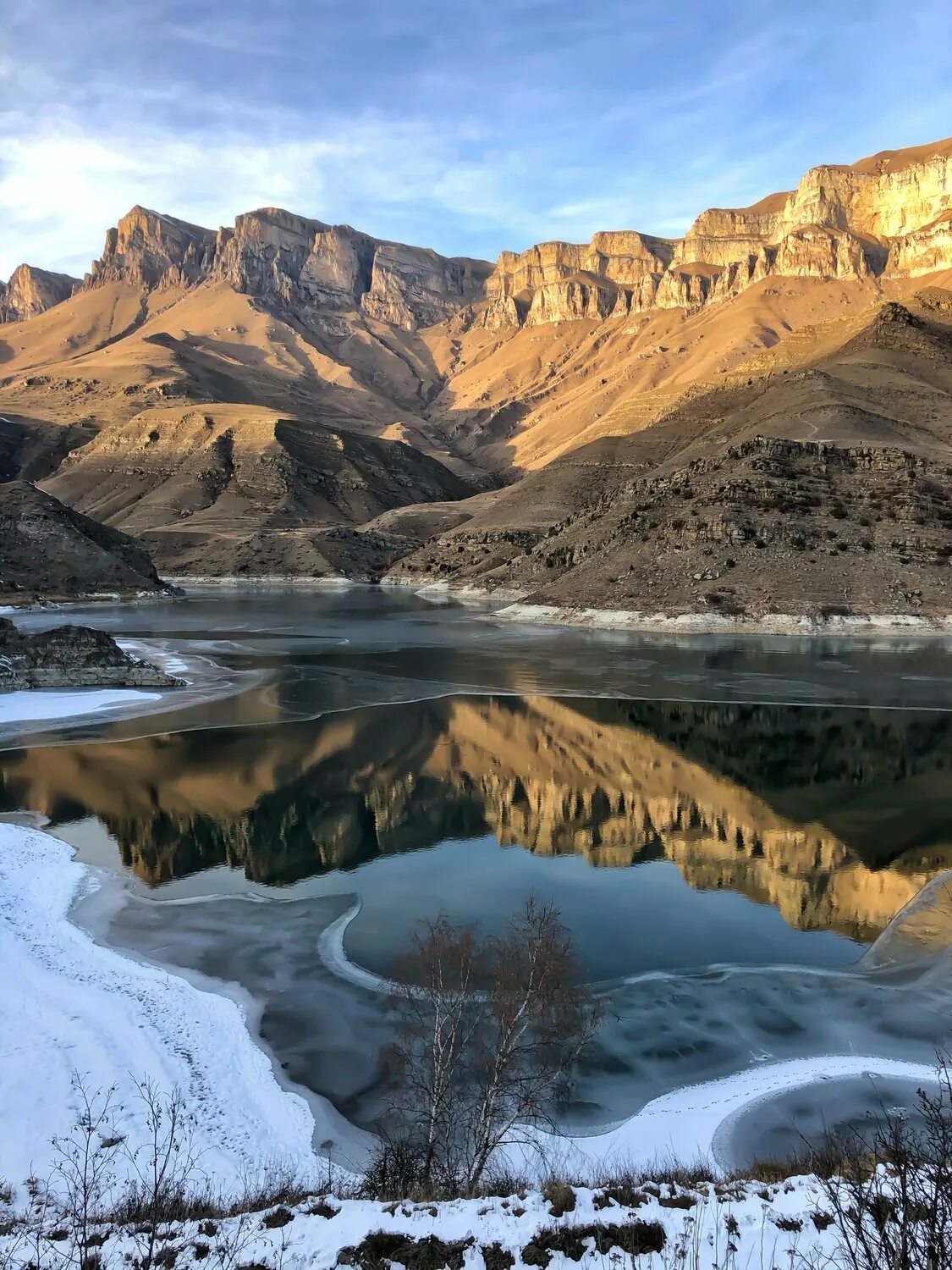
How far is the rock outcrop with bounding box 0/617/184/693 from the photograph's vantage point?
4988 cm

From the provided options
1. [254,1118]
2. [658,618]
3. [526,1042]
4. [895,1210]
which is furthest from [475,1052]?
[658,618]

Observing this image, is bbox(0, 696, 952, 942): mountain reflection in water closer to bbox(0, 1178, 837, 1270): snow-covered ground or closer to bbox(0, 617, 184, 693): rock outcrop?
bbox(0, 1178, 837, 1270): snow-covered ground

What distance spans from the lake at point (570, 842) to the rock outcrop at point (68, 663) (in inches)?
183

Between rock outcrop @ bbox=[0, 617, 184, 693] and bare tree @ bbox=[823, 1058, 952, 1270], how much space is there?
49819mm

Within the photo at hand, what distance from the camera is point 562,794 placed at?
30.2m

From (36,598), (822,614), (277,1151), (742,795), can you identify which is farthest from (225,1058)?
(36,598)

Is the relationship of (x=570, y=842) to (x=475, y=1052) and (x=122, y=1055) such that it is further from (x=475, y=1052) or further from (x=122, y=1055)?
(x=122, y=1055)

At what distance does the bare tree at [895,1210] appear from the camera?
618 centimetres

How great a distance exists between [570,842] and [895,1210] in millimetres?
18654

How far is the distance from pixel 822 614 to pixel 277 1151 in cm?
7589

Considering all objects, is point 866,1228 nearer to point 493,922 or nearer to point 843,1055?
point 843,1055

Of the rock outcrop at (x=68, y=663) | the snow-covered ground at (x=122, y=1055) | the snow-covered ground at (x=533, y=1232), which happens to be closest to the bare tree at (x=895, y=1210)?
the snow-covered ground at (x=533, y=1232)

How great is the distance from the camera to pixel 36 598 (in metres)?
107

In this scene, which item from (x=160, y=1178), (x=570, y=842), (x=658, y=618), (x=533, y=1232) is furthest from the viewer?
(x=658, y=618)
